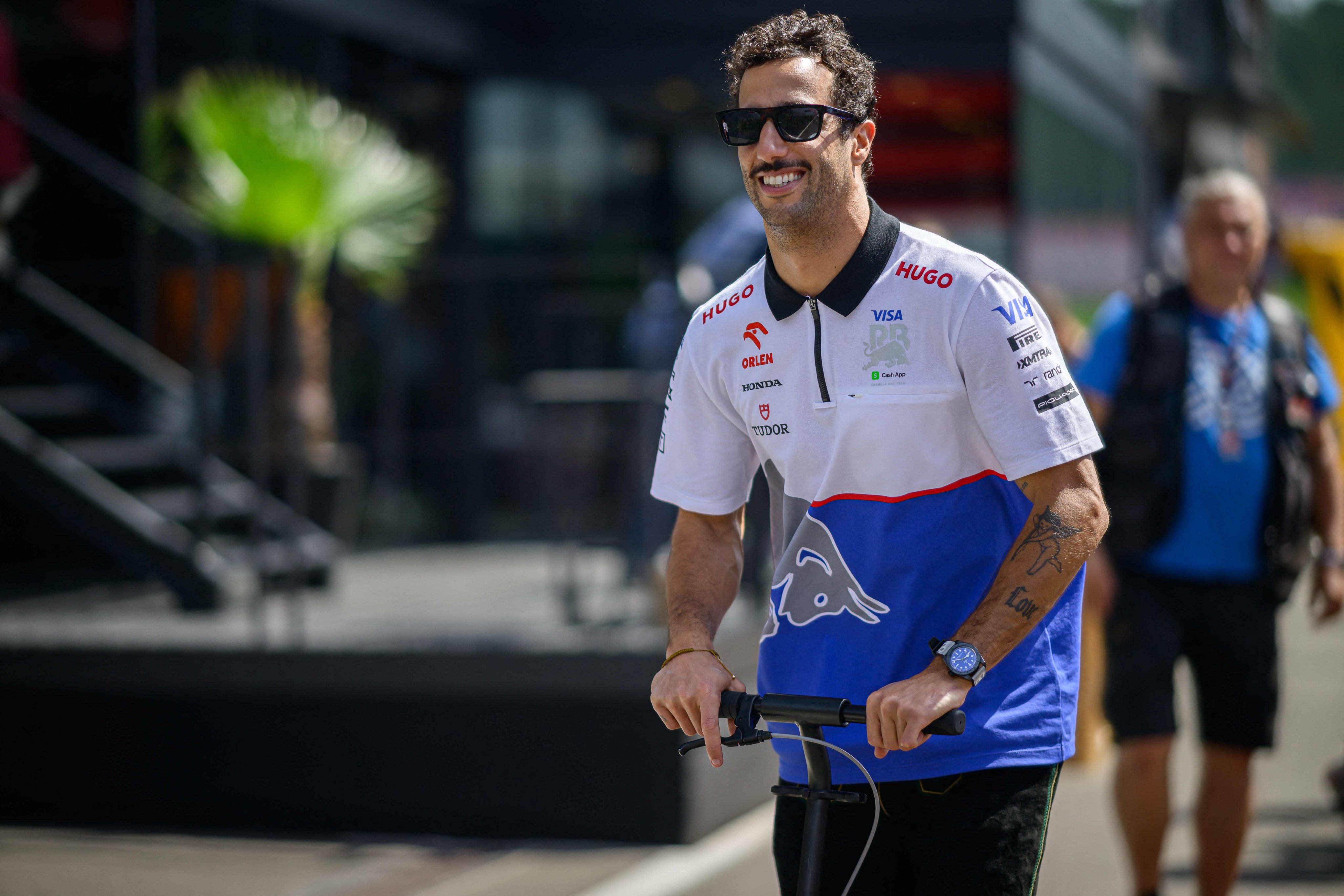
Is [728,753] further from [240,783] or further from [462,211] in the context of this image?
[462,211]

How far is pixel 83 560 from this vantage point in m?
9.31

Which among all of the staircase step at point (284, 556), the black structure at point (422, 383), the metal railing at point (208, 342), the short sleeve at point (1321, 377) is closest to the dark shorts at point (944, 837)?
the short sleeve at point (1321, 377)

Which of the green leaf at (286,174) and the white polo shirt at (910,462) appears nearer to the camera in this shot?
the white polo shirt at (910,462)

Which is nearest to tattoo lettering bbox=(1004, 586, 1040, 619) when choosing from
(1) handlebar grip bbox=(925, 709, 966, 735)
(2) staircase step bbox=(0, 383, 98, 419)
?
(1) handlebar grip bbox=(925, 709, 966, 735)

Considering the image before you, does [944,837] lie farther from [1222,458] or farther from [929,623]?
[1222,458]

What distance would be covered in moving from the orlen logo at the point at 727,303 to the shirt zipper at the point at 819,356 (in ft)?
0.57

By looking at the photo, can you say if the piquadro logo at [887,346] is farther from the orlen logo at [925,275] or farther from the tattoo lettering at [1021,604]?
the tattoo lettering at [1021,604]

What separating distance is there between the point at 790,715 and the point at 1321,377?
9.94 ft

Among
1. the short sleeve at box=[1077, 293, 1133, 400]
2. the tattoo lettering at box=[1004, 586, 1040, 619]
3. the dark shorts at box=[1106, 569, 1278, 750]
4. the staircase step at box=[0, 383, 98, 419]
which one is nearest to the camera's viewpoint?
the tattoo lettering at box=[1004, 586, 1040, 619]

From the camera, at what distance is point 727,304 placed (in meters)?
2.98

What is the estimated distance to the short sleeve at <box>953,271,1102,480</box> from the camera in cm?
265

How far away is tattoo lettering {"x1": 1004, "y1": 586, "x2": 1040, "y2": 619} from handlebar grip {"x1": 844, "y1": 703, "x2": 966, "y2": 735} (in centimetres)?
20

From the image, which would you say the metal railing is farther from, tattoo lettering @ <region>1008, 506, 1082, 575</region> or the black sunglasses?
tattoo lettering @ <region>1008, 506, 1082, 575</region>

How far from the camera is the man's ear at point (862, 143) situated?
9.18ft
